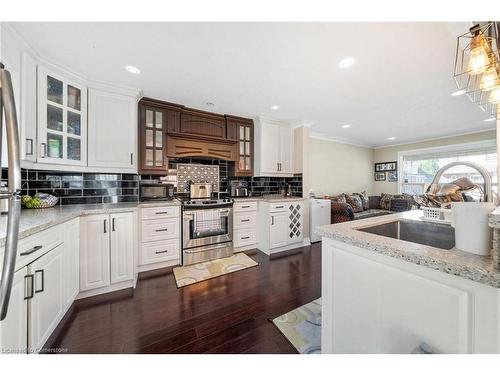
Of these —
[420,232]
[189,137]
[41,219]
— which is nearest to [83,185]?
[41,219]

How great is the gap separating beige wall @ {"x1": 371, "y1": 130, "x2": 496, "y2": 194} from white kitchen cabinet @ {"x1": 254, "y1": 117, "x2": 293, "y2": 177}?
397 cm

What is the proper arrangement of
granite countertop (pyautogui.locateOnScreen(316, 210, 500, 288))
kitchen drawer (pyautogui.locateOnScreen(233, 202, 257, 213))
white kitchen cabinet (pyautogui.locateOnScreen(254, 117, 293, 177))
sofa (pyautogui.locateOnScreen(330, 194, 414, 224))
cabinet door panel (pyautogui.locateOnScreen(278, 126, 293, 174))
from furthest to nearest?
1. sofa (pyautogui.locateOnScreen(330, 194, 414, 224))
2. cabinet door panel (pyautogui.locateOnScreen(278, 126, 293, 174))
3. white kitchen cabinet (pyautogui.locateOnScreen(254, 117, 293, 177))
4. kitchen drawer (pyautogui.locateOnScreen(233, 202, 257, 213))
5. granite countertop (pyautogui.locateOnScreen(316, 210, 500, 288))

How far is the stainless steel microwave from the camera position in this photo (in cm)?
271

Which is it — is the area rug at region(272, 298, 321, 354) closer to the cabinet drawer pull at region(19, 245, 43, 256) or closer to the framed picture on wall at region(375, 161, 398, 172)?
the cabinet drawer pull at region(19, 245, 43, 256)

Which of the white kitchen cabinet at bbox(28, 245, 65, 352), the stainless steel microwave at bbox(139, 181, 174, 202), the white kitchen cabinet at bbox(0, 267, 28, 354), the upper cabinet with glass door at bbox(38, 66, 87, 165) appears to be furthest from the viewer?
the stainless steel microwave at bbox(139, 181, 174, 202)

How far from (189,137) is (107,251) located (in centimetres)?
181

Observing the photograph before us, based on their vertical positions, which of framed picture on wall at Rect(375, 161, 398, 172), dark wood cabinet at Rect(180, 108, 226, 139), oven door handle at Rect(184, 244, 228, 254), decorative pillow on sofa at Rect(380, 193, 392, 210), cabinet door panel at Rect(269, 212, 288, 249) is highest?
dark wood cabinet at Rect(180, 108, 226, 139)

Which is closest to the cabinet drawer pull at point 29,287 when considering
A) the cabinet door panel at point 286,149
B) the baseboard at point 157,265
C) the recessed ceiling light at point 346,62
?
the baseboard at point 157,265

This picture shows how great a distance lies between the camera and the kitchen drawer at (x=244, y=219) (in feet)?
10.1

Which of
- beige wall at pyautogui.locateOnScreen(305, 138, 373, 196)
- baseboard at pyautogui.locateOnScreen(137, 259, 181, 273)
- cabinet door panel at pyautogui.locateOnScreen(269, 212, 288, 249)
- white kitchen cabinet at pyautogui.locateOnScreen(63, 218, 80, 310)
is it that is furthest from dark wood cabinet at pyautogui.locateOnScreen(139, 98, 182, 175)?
beige wall at pyautogui.locateOnScreen(305, 138, 373, 196)

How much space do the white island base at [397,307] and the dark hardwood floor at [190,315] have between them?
0.57m

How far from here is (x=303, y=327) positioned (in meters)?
1.48

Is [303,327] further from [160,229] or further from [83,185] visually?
[83,185]

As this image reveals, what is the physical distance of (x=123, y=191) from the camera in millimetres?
2572
